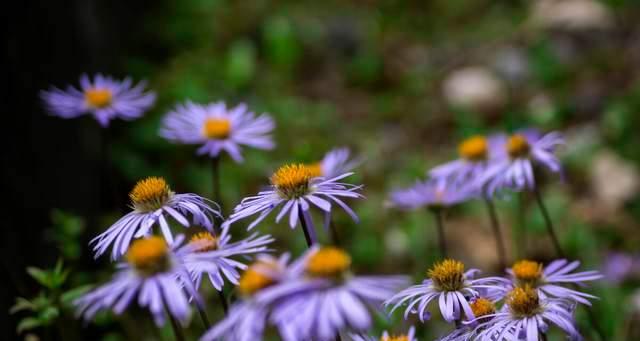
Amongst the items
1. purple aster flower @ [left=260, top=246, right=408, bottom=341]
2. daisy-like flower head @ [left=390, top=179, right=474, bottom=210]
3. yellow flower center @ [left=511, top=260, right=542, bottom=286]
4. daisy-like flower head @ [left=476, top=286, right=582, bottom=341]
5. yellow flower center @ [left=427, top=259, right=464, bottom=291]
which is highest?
daisy-like flower head @ [left=390, top=179, right=474, bottom=210]

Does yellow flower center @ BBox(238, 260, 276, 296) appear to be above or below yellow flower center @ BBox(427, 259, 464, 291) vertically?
above

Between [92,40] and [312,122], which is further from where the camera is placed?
[312,122]

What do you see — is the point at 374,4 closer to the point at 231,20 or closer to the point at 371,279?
the point at 231,20

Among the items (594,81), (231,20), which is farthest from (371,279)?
(231,20)

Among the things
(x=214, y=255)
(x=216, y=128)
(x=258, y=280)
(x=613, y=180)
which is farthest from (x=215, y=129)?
(x=613, y=180)

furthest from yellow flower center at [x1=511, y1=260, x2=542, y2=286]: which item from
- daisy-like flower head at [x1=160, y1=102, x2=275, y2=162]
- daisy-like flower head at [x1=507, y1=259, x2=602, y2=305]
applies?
daisy-like flower head at [x1=160, y1=102, x2=275, y2=162]

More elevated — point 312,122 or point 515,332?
point 312,122

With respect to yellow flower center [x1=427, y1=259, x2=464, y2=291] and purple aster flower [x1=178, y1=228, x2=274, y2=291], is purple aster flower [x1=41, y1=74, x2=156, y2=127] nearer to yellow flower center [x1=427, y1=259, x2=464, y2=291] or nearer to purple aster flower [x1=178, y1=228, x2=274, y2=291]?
purple aster flower [x1=178, y1=228, x2=274, y2=291]
